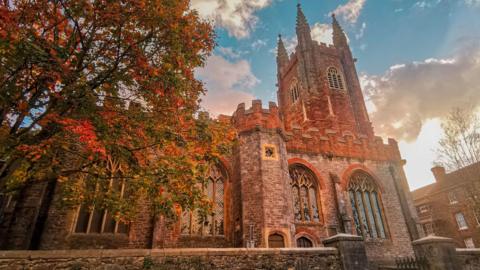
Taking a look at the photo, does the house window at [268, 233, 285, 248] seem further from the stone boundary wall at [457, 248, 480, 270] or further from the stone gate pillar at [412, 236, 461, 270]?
the stone boundary wall at [457, 248, 480, 270]

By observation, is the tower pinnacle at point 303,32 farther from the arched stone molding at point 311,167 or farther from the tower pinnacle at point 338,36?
the arched stone molding at point 311,167

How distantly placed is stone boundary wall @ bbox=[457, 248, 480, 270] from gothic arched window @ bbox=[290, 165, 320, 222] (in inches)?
242

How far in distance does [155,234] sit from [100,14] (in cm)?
833

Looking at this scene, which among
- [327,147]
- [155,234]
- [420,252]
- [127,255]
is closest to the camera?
[127,255]

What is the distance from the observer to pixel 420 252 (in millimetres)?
8406

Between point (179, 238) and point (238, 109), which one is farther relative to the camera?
point (238, 109)

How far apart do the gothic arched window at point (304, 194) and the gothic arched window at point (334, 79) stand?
11739mm

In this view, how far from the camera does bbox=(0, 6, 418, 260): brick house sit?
33.1ft

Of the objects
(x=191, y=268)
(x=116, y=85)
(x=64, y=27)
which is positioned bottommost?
(x=191, y=268)

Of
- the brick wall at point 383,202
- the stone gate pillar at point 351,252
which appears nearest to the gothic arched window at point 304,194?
the brick wall at point 383,202

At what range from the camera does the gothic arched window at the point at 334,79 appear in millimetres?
23578

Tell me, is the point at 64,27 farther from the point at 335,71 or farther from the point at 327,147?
the point at 335,71

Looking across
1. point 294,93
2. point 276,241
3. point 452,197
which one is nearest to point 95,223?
point 276,241

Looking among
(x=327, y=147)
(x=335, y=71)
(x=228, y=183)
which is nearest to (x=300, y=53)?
(x=335, y=71)
